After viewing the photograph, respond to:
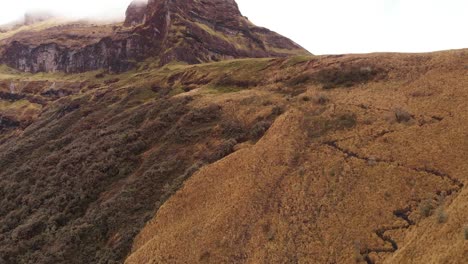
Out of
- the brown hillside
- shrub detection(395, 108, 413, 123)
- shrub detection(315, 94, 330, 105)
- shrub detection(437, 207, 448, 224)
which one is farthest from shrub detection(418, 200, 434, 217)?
shrub detection(315, 94, 330, 105)

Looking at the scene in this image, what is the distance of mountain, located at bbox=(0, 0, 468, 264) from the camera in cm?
2872

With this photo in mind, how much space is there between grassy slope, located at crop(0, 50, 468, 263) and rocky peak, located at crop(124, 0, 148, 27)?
130451mm

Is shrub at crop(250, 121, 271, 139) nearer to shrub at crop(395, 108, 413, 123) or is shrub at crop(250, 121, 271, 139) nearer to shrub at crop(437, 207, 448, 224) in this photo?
shrub at crop(395, 108, 413, 123)

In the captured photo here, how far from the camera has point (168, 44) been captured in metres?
→ 138

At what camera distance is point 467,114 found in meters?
35.2

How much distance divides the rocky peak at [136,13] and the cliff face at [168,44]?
647mm

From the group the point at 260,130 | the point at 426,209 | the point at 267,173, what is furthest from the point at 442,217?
the point at 260,130

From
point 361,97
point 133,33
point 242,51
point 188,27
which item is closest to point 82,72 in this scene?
point 133,33

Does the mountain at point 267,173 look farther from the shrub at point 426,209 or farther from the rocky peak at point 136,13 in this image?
the rocky peak at point 136,13

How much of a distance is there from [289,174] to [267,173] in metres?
2.05

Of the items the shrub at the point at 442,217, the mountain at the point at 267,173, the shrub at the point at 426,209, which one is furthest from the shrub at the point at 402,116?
the shrub at the point at 442,217

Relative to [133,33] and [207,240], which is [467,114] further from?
[133,33]

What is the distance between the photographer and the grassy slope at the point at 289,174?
28562mm

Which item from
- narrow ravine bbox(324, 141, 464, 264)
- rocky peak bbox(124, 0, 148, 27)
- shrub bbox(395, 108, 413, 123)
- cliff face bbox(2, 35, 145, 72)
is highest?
shrub bbox(395, 108, 413, 123)
